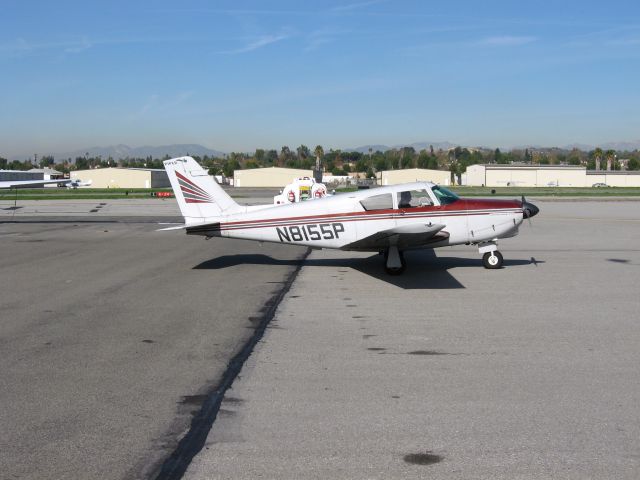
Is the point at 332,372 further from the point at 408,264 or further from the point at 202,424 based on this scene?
the point at 408,264

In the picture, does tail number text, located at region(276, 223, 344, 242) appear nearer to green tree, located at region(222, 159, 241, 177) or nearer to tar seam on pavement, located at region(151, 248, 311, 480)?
tar seam on pavement, located at region(151, 248, 311, 480)

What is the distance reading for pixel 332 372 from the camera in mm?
7238

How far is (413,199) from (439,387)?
873cm

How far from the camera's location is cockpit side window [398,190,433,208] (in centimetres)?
1499

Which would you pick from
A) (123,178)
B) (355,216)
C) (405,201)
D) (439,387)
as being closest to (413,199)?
(405,201)

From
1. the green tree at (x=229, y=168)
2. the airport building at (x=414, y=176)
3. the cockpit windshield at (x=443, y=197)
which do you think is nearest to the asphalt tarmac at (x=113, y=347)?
the cockpit windshield at (x=443, y=197)

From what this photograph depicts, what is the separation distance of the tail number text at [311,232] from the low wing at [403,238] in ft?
1.41

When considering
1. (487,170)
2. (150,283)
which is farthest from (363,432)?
(487,170)

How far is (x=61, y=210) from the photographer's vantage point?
4316cm

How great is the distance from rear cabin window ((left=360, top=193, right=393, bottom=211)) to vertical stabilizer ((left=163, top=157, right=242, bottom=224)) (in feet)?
9.72

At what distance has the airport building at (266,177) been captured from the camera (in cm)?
12781

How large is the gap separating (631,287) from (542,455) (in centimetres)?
898

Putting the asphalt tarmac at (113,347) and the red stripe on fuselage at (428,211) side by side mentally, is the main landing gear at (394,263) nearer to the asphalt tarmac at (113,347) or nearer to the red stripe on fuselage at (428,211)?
the red stripe on fuselage at (428,211)

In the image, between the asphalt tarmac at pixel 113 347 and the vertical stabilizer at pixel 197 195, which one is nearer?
the asphalt tarmac at pixel 113 347
